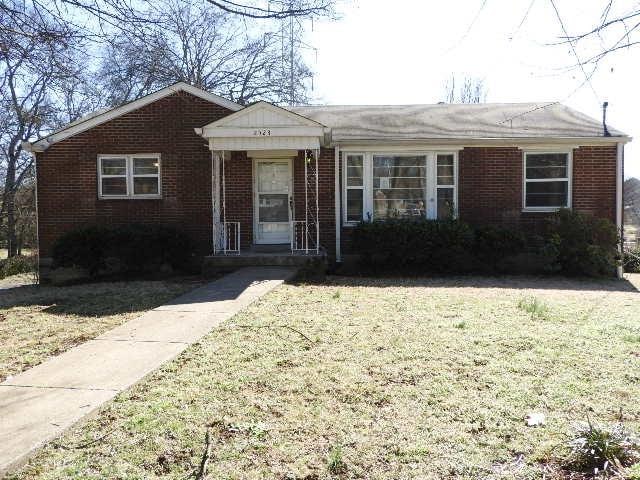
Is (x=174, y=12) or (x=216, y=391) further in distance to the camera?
(x=174, y=12)

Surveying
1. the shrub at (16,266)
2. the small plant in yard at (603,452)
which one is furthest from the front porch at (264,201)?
the small plant in yard at (603,452)

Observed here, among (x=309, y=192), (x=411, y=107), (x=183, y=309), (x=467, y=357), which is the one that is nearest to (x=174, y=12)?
(x=183, y=309)

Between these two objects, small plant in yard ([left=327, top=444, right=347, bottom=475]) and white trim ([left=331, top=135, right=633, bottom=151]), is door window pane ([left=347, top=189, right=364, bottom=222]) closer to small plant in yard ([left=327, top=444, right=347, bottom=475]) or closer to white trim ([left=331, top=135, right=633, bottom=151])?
white trim ([left=331, top=135, right=633, bottom=151])

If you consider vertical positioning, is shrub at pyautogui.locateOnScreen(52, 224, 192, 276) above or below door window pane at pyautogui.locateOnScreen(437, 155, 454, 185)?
below

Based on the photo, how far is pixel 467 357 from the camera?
5.22m

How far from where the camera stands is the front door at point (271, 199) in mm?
13211

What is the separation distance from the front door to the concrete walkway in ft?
16.3

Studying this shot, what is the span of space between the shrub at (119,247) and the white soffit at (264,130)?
2.52 m

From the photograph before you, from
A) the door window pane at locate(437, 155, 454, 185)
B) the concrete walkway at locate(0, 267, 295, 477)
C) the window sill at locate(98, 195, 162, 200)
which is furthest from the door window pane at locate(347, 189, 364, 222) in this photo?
the concrete walkway at locate(0, 267, 295, 477)

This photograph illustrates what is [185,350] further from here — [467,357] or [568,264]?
[568,264]

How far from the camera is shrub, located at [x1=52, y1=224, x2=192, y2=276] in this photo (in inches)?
468

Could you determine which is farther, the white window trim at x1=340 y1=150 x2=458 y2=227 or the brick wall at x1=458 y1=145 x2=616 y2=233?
the white window trim at x1=340 y1=150 x2=458 y2=227

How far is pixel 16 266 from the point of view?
1736cm

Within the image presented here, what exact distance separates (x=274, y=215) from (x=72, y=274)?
504 cm
